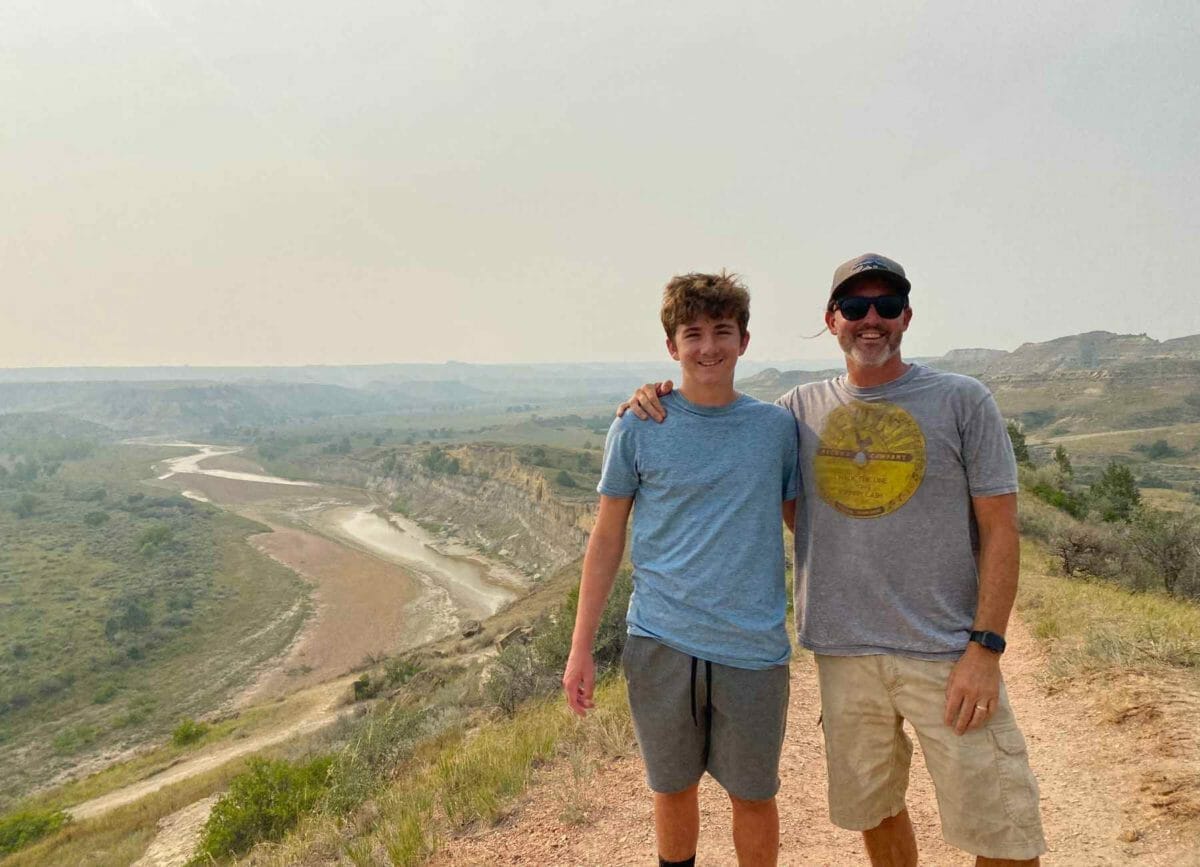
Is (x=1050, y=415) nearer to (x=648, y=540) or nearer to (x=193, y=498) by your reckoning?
(x=648, y=540)

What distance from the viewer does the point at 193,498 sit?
78.2 meters

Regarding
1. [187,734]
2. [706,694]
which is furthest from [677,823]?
[187,734]

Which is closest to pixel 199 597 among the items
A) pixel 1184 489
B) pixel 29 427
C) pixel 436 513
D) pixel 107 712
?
pixel 107 712

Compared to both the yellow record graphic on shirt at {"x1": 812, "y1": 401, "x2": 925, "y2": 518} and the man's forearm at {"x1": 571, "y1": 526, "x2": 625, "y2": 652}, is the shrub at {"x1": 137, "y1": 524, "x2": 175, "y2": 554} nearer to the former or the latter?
the man's forearm at {"x1": 571, "y1": 526, "x2": 625, "y2": 652}

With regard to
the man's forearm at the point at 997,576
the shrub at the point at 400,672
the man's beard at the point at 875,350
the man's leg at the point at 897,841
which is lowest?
the shrub at the point at 400,672

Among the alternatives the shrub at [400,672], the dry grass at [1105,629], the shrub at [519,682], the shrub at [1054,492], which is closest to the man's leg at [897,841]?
the dry grass at [1105,629]

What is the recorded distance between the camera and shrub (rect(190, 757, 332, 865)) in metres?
8.00

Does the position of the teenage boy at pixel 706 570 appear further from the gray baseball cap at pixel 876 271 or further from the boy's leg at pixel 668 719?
the gray baseball cap at pixel 876 271

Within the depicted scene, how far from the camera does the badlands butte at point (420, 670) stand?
464cm

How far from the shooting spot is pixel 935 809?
15.2 feet

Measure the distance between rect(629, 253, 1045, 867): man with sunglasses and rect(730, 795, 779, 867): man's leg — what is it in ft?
0.94

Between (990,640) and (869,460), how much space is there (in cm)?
76

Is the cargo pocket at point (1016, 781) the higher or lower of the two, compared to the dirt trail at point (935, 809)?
higher

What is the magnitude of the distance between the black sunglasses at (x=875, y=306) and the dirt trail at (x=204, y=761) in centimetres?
1979
